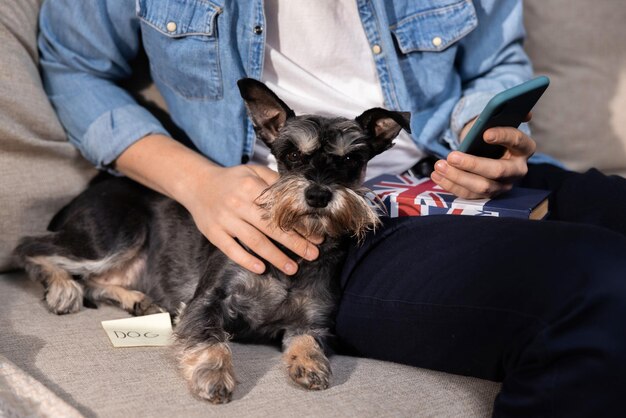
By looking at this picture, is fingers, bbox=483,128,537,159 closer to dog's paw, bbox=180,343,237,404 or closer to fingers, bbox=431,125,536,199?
fingers, bbox=431,125,536,199

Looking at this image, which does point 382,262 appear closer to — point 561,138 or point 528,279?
point 528,279

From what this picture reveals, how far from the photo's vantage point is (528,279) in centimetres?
170

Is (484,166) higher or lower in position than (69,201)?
higher

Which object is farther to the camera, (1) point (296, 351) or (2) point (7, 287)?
(2) point (7, 287)

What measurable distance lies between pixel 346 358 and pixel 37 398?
0.92m

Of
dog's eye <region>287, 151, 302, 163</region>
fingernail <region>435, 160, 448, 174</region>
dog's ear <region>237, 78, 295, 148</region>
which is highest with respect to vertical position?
dog's ear <region>237, 78, 295, 148</region>

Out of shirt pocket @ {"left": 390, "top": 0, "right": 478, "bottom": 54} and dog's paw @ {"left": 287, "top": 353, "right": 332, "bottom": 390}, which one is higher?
shirt pocket @ {"left": 390, "top": 0, "right": 478, "bottom": 54}

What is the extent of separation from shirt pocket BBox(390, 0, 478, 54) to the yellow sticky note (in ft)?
4.37

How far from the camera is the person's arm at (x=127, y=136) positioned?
214 cm

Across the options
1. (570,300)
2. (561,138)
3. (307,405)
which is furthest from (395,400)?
(561,138)

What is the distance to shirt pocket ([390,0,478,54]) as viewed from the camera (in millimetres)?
2561

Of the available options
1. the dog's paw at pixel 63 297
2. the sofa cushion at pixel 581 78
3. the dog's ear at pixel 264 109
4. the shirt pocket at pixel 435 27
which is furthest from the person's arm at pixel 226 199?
the sofa cushion at pixel 581 78

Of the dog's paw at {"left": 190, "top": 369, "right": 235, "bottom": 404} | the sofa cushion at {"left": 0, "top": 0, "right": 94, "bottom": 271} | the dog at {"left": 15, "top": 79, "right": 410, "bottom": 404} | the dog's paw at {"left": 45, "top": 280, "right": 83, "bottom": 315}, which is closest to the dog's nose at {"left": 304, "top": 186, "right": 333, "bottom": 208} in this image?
the dog at {"left": 15, "top": 79, "right": 410, "bottom": 404}

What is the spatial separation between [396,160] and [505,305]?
0.99 meters
